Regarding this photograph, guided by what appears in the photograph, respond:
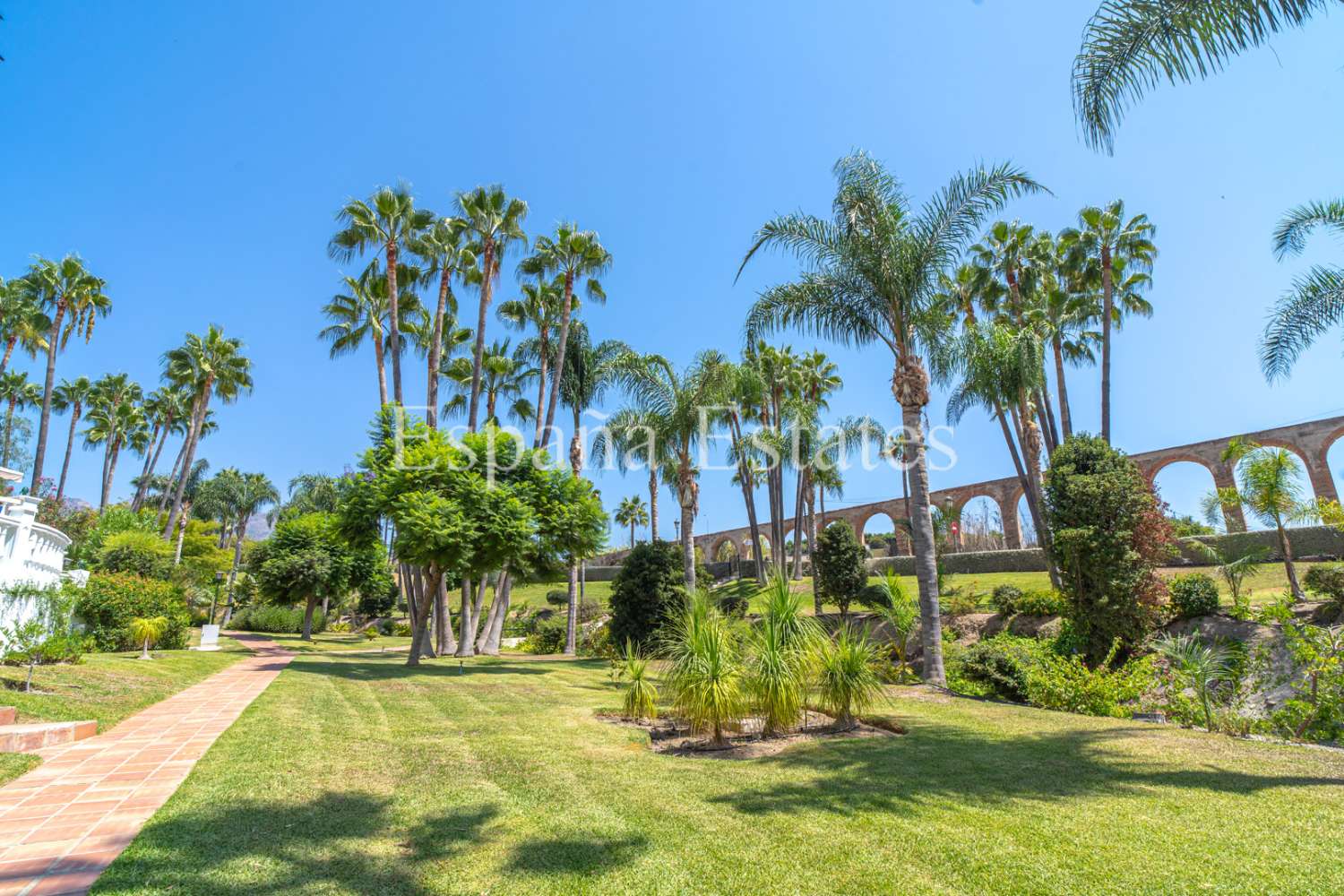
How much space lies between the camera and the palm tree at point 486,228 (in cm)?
2038

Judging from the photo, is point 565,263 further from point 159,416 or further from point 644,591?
point 159,416

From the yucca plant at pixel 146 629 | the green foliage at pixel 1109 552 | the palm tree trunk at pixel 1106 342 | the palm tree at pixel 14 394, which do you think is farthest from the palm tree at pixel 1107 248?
the palm tree at pixel 14 394

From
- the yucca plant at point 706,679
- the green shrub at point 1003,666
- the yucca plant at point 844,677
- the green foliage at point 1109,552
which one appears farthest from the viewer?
the green foliage at point 1109,552

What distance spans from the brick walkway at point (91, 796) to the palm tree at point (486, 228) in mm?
13381

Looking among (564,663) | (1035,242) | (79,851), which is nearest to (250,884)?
(79,851)

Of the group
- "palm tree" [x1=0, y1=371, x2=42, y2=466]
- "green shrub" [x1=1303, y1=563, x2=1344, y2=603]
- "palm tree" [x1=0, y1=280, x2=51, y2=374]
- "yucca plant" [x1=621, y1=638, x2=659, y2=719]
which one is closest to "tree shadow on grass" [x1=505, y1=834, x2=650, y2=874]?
"yucca plant" [x1=621, y1=638, x2=659, y2=719]

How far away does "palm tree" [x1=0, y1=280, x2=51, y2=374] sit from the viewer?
2711cm

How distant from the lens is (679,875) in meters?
3.47

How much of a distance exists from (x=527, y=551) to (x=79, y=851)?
1184 cm

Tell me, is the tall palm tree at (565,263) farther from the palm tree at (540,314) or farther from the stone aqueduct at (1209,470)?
the stone aqueduct at (1209,470)

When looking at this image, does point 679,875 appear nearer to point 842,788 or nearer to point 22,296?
point 842,788

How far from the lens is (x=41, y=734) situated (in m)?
6.07

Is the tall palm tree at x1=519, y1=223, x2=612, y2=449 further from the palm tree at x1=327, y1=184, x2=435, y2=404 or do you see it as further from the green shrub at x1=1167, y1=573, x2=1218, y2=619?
the green shrub at x1=1167, y1=573, x2=1218, y2=619

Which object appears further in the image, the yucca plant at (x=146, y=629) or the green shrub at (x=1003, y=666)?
the yucca plant at (x=146, y=629)
